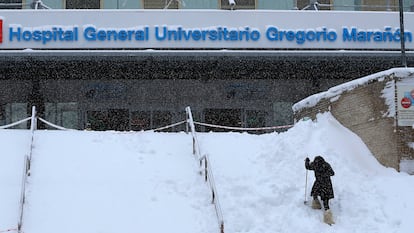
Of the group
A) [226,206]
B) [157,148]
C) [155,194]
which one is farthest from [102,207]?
[157,148]

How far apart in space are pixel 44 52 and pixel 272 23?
8.21 metres

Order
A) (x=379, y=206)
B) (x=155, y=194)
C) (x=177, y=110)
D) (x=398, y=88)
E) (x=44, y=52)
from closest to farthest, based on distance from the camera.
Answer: (x=379, y=206), (x=155, y=194), (x=398, y=88), (x=44, y=52), (x=177, y=110)

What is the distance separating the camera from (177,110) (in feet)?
85.2

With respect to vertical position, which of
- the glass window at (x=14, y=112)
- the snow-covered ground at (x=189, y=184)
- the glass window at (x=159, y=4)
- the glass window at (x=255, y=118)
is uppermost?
the glass window at (x=159, y=4)

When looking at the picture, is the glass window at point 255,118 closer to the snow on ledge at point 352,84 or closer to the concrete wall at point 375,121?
the snow on ledge at point 352,84

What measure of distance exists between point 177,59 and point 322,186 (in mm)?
12765

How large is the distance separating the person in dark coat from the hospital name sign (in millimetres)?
12220

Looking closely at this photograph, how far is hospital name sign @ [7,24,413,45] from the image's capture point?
75.2 ft

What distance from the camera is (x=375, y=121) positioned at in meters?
13.8

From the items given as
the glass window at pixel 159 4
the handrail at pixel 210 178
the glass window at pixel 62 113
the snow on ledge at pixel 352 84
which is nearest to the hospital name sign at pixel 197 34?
the glass window at pixel 159 4

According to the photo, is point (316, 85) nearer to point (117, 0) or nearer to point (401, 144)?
point (117, 0)

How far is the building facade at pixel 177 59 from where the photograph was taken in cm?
2298

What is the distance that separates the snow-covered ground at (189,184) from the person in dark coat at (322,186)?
0.63 ft

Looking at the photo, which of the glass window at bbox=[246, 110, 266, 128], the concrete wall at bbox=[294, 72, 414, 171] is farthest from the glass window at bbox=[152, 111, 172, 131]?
the concrete wall at bbox=[294, 72, 414, 171]
